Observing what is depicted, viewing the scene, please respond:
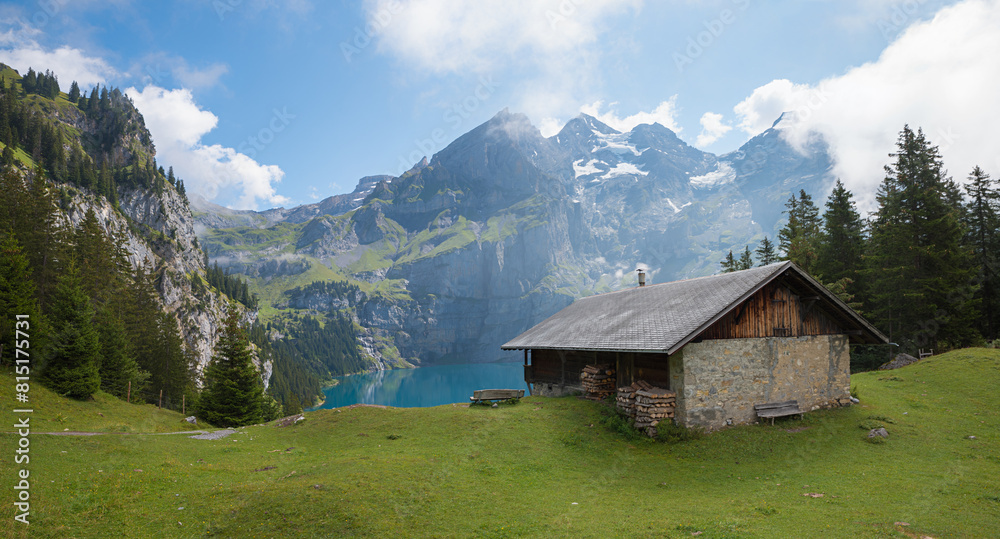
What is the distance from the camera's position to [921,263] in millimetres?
35594

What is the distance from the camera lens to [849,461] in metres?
13.8

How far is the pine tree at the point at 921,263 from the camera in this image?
3409 cm

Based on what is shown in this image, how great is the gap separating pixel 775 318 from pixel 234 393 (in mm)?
37239

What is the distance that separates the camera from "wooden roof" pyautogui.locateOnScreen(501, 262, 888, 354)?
16359mm

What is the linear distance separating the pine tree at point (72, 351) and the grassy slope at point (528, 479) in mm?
4763

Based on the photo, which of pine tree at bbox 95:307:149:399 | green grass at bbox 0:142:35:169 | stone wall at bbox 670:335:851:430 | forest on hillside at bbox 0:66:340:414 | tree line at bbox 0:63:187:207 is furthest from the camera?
tree line at bbox 0:63:187:207

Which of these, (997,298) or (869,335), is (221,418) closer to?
(869,335)

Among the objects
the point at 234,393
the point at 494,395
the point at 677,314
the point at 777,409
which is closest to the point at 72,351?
the point at 234,393

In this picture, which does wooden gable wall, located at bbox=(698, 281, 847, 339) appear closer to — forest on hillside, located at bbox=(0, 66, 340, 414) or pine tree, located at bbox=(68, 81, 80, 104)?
forest on hillside, located at bbox=(0, 66, 340, 414)

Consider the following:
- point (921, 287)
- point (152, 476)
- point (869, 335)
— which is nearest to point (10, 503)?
point (152, 476)

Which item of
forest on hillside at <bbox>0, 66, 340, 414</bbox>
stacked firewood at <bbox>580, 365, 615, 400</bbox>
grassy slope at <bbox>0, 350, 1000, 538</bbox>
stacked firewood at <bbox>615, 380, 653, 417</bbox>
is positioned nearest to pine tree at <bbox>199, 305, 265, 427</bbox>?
forest on hillside at <bbox>0, 66, 340, 414</bbox>

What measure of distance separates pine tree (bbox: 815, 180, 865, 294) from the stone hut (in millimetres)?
30868

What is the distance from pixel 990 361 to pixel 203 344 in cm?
12795

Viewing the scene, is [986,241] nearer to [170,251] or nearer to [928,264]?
[928,264]
